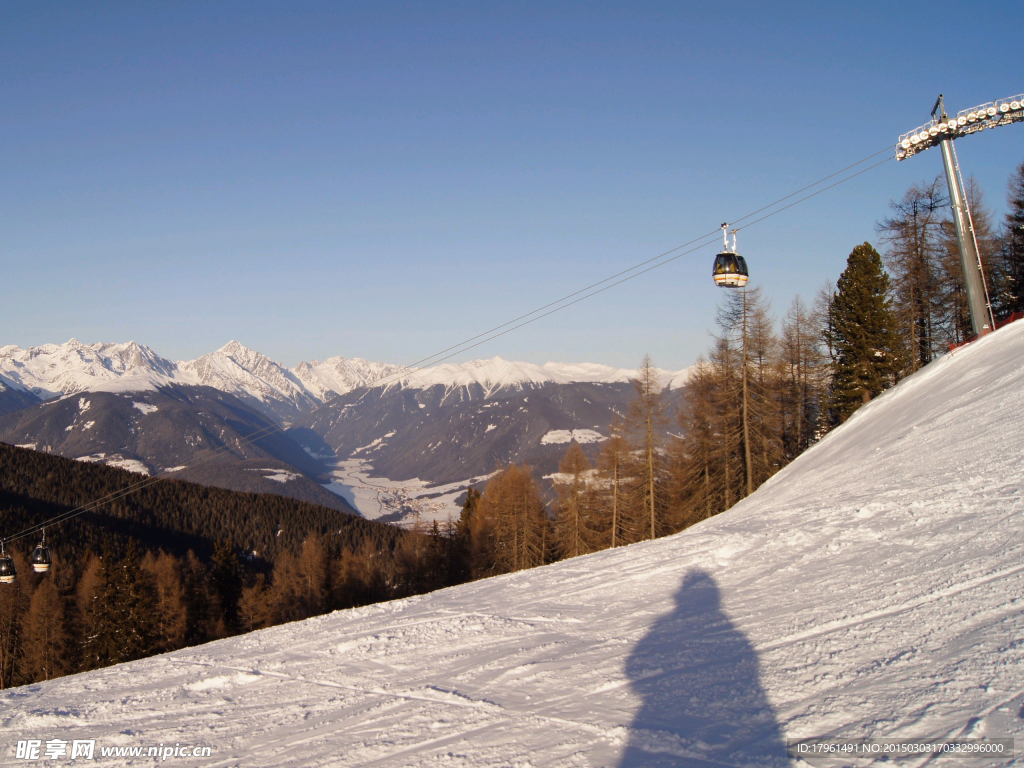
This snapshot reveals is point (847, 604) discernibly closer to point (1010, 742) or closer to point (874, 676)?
point (874, 676)

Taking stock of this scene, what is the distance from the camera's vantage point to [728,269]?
19.2 metres

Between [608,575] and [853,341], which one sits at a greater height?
[853,341]

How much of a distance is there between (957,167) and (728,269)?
57.3 feet

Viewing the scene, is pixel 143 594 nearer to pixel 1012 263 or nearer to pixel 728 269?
pixel 728 269

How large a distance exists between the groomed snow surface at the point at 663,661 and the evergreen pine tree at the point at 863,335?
872 inches

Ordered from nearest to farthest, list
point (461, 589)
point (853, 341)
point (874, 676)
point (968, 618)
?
point (874, 676), point (968, 618), point (461, 589), point (853, 341)

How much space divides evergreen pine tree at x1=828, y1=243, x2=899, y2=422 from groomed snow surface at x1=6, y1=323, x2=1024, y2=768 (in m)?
Result: 22.1

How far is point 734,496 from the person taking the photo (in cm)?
3225

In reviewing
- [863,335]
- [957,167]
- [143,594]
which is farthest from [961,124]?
[143,594]

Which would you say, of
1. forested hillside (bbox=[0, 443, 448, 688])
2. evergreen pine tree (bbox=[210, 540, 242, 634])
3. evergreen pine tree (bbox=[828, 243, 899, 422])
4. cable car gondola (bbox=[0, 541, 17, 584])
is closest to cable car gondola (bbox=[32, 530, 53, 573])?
cable car gondola (bbox=[0, 541, 17, 584])

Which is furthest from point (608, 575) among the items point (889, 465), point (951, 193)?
point (951, 193)

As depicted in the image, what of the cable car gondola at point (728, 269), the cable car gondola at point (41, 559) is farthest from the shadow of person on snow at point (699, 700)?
the cable car gondola at point (41, 559)

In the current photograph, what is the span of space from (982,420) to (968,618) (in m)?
10.1

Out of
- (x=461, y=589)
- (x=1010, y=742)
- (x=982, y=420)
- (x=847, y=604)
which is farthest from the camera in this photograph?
(x=982, y=420)
